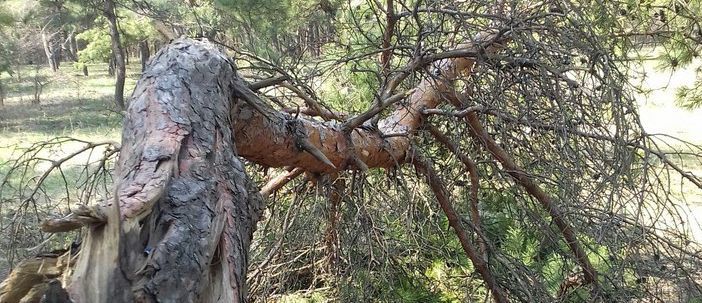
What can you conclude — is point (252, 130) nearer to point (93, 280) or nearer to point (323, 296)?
point (93, 280)

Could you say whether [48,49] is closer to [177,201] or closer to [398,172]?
[398,172]

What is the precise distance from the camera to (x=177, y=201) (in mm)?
1320

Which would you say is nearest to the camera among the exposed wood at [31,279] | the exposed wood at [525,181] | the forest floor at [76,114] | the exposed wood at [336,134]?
the exposed wood at [31,279]

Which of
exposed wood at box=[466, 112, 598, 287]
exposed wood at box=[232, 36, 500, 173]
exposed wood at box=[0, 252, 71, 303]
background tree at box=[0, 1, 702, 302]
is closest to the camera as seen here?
exposed wood at box=[0, 252, 71, 303]

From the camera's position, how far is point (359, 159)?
8.43 feet

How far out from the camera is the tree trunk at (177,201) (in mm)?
1080

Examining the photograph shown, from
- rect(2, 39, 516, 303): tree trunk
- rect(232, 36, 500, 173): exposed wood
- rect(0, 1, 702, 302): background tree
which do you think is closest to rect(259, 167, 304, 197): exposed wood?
rect(0, 1, 702, 302): background tree

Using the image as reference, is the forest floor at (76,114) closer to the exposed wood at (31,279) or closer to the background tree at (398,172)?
the background tree at (398,172)

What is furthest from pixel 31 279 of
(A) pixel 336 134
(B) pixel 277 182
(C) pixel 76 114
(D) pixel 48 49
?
(D) pixel 48 49

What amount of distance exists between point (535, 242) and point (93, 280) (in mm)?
2832

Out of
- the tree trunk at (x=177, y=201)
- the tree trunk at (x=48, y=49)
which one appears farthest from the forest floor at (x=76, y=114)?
the tree trunk at (x=177, y=201)

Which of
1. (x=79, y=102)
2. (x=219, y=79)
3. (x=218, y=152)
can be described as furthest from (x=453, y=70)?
(x=79, y=102)

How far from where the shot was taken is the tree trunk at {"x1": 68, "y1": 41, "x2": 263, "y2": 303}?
1.08m

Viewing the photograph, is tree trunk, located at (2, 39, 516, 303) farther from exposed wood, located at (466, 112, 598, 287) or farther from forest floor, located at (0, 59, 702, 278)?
forest floor, located at (0, 59, 702, 278)
